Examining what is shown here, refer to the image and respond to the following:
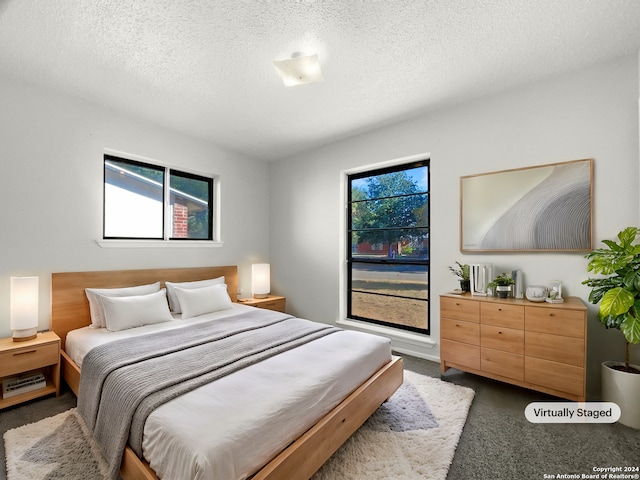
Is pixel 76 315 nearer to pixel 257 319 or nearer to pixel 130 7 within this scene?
pixel 257 319

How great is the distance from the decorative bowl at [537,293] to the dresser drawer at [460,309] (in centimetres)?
39

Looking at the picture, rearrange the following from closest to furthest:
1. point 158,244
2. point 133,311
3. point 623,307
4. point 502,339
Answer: point 623,307 → point 502,339 → point 133,311 → point 158,244

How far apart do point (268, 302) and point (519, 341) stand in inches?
115

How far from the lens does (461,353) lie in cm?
265

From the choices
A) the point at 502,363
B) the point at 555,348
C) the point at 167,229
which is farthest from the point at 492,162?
the point at 167,229

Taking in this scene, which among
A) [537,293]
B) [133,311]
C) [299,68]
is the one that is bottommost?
[133,311]

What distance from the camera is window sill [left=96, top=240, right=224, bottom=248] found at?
10.3 feet

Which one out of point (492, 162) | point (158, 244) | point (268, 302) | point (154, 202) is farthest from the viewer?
point (268, 302)

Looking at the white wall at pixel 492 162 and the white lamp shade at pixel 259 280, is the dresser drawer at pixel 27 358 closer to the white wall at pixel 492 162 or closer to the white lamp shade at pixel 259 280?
the white lamp shade at pixel 259 280

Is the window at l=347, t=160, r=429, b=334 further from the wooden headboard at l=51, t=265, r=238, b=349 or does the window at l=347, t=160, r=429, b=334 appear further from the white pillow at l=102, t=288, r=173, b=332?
the wooden headboard at l=51, t=265, r=238, b=349

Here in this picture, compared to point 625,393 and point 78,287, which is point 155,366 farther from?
point 625,393

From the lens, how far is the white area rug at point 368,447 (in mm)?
1636

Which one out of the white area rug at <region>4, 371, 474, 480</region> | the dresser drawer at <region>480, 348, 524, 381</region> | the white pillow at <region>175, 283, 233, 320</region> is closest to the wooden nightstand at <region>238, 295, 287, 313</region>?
the white pillow at <region>175, 283, 233, 320</region>

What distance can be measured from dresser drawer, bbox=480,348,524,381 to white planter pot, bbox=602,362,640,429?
522 mm
